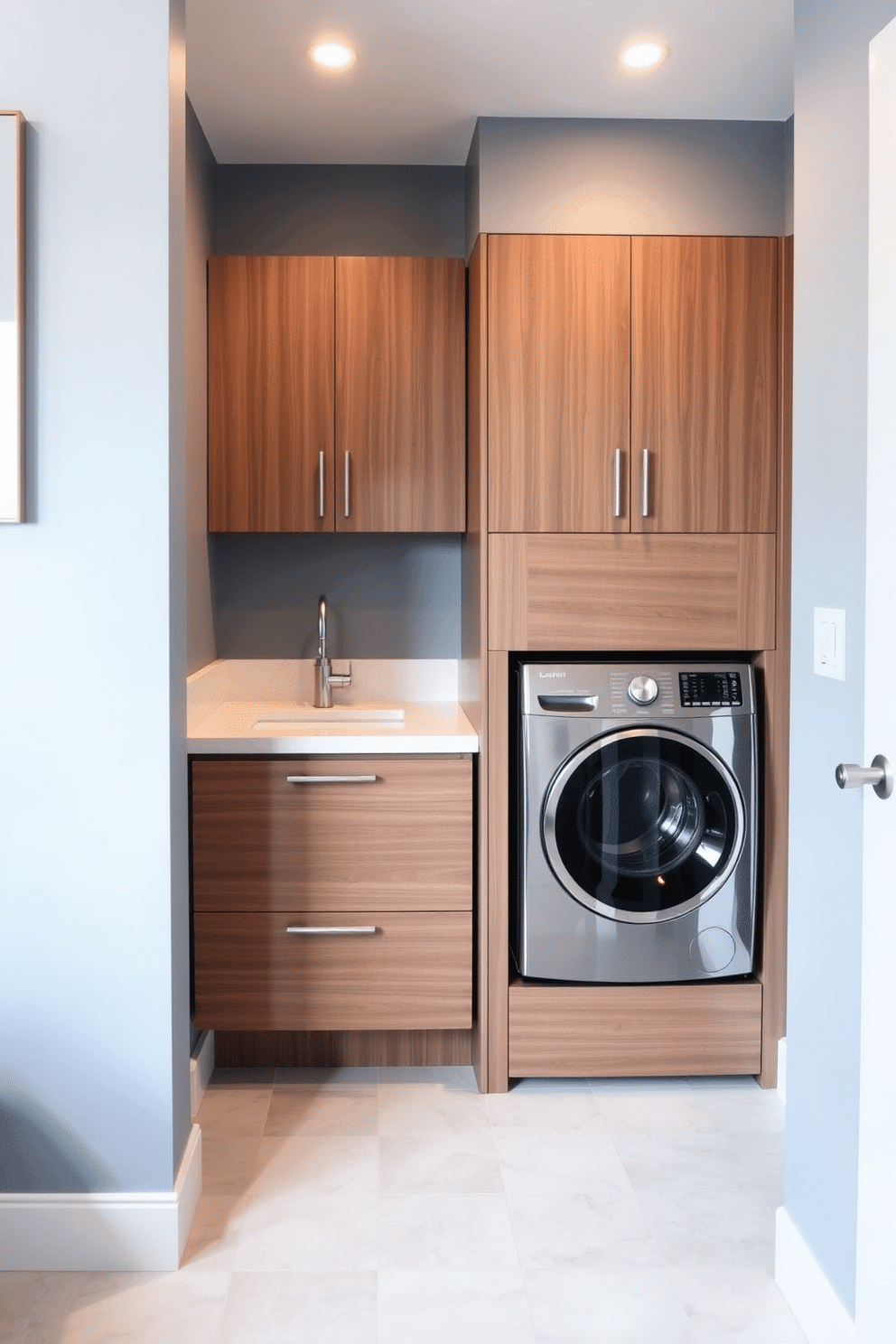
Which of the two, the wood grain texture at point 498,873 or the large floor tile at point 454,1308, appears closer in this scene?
the large floor tile at point 454,1308

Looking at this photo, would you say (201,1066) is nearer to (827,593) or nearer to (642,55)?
(827,593)

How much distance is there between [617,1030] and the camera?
2.90 m

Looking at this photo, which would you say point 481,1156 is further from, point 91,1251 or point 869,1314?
point 869,1314

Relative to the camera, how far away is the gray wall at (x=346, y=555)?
3389mm

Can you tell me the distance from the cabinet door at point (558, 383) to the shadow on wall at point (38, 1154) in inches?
63.4

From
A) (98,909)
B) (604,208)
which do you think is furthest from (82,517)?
(604,208)

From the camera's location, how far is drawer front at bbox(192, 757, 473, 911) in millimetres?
2850

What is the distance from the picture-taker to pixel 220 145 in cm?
321

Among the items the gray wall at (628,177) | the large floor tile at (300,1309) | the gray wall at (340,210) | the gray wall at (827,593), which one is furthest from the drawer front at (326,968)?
the gray wall at (340,210)

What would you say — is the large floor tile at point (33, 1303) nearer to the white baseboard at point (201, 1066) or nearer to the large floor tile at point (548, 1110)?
the white baseboard at point (201, 1066)

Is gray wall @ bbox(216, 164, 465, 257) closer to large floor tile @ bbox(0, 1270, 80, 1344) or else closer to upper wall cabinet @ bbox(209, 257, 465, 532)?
upper wall cabinet @ bbox(209, 257, 465, 532)

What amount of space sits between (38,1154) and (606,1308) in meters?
1.05

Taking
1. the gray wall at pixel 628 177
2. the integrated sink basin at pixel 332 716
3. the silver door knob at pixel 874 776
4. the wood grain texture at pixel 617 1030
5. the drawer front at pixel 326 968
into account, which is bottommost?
the wood grain texture at pixel 617 1030

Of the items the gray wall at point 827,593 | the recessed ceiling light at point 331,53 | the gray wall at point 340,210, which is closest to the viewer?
the gray wall at point 827,593
